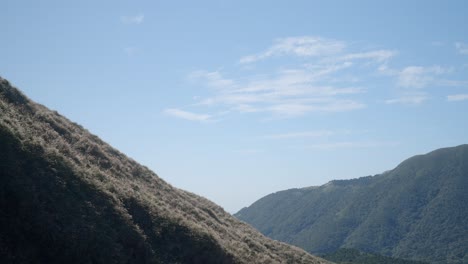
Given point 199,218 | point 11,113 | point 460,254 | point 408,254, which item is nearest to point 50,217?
point 11,113

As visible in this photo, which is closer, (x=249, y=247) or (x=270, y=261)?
(x=270, y=261)

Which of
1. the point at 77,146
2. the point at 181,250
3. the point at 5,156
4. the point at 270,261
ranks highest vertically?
the point at 77,146

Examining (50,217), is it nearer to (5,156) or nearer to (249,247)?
(5,156)

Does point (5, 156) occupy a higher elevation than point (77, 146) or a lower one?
lower

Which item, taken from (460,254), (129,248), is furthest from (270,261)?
(460,254)

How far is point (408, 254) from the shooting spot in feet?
639

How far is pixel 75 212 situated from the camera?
58.4 ft

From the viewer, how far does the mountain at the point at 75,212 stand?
15086 millimetres

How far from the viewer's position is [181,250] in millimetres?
21453

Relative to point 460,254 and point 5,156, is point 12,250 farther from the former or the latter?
point 460,254

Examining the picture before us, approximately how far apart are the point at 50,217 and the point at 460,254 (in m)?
197

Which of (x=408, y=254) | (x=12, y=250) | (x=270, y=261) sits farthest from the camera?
(x=408, y=254)

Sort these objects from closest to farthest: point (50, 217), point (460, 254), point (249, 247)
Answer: point (50, 217)
point (249, 247)
point (460, 254)

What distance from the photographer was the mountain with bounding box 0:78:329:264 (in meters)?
15.1
